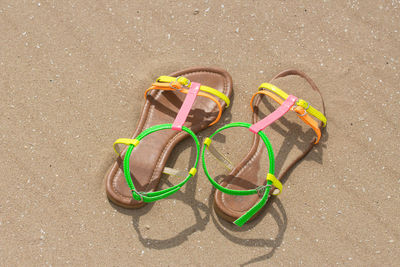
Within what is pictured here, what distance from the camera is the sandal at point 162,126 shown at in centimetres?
182

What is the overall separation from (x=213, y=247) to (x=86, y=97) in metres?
1.03

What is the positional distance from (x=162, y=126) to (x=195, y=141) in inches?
6.7

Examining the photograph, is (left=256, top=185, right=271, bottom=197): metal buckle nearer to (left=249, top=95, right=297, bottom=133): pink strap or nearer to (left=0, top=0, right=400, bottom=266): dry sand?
(left=0, top=0, right=400, bottom=266): dry sand

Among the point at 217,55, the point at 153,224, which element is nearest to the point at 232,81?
the point at 217,55

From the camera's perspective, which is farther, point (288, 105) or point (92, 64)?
point (92, 64)

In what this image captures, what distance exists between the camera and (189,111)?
196 cm

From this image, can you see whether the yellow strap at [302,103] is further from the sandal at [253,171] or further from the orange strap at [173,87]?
the orange strap at [173,87]

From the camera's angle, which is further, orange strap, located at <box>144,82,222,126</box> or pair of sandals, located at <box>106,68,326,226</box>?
orange strap, located at <box>144,82,222,126</box>

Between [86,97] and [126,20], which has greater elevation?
[126,20]

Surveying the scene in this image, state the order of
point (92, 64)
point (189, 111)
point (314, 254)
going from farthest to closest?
point (92, 64) < point (189, 111) < point (314, 254)

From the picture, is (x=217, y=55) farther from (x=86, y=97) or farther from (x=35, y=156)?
(x=35, y=156)

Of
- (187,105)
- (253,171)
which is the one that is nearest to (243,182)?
(253,171)

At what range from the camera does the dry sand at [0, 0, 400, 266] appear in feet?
6.09

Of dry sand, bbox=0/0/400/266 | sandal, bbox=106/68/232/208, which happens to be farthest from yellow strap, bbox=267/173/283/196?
sandal, bbox=106/68/232/208
